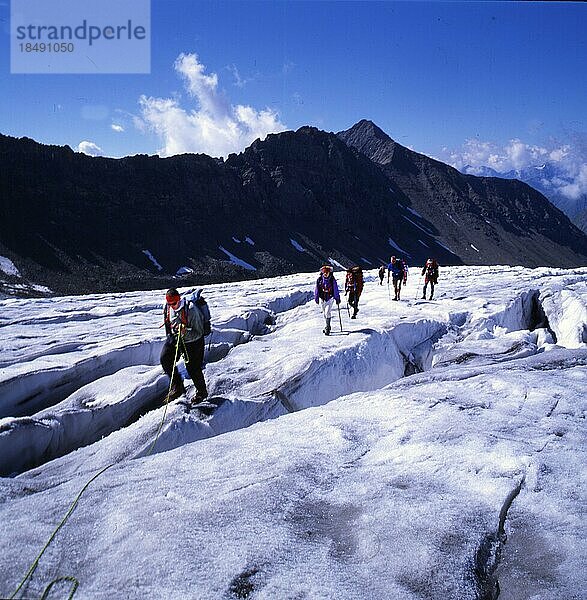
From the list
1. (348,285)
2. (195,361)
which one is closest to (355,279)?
(348,285)

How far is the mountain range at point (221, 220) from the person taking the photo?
7669 centimetres

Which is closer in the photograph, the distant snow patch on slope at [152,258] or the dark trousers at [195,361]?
the dark trousers at [195,361]

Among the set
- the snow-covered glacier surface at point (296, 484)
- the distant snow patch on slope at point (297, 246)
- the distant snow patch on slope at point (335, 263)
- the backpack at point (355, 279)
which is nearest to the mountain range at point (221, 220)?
the distant snow patch on slope at point (297, 246)

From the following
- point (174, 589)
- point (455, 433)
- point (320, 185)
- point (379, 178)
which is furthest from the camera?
point (379, 178)

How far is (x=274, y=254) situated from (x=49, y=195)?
51354 mm

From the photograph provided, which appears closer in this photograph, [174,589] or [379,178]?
[174,589]

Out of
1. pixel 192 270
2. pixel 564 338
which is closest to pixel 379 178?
pixel 192 270

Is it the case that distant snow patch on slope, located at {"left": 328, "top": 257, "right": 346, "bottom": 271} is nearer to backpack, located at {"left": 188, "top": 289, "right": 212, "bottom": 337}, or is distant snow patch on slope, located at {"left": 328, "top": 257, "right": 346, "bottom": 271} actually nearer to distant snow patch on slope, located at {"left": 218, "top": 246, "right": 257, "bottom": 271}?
distant snow patch on slope, located at {"left": 218, "top": 246, "right": 257, "bottom": 271}

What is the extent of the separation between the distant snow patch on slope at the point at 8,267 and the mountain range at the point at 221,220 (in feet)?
0.94

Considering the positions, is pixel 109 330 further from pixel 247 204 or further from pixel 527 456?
pixel 247 204

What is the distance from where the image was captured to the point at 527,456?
16.7 feet

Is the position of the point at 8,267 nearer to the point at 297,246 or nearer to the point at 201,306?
the point at 297,246

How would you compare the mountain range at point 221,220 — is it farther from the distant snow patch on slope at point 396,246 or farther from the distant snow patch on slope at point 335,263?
the distant snow patch on slope at point 335,263

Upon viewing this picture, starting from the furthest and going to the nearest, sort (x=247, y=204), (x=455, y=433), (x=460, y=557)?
(x=247, y=204) → (x=455, y=433) → (x=460, y=557)
